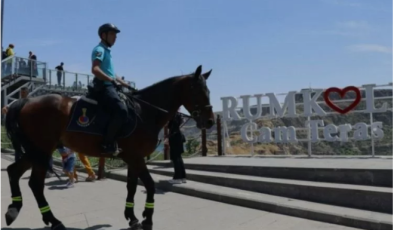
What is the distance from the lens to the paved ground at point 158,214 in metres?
6.09

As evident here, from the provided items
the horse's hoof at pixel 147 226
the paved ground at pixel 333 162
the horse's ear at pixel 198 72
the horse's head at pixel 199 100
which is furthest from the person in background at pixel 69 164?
the horse's ear at pixel 198 72

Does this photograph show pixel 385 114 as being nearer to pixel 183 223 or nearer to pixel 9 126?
pixel 183 223

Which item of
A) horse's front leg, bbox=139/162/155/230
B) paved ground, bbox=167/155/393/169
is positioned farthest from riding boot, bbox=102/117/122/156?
paved ground, bbox=167/155/393/169

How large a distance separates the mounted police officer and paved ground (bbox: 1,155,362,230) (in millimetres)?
1400

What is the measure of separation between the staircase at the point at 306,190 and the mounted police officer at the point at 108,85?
3.02 meters

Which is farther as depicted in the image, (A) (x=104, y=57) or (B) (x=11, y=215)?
(A) (x=104, y=57)

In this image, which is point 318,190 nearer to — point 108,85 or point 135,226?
point 135,226

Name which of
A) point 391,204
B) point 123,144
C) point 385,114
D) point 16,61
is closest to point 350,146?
point 385,114

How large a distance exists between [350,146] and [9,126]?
1052cm

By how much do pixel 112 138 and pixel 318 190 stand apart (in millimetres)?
3804

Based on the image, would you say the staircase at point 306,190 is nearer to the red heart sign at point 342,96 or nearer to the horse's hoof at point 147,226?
the horse's hoof at point 147,226

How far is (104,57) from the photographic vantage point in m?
5.96

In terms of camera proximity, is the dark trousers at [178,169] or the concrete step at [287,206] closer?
the concrete step at [287,206]

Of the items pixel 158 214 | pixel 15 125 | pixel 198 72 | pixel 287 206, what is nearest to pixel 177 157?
pixel 158 214
